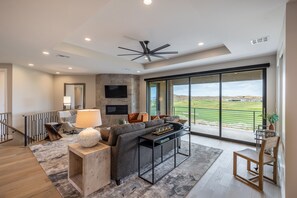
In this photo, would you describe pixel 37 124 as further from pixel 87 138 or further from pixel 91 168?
pixel 91 168

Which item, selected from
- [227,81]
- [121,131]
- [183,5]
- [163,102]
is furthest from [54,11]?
[163,102]

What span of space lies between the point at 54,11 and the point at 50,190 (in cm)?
277

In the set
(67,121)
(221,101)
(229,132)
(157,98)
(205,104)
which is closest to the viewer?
(221,101)

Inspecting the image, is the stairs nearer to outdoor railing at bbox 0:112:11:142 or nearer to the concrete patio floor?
outdoor railing at bbox 0:112:11:142

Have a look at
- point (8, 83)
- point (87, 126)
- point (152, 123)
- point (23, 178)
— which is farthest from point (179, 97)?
point (8, 83)

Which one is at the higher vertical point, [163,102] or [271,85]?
[271,85]

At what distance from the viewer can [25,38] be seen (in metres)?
2.89

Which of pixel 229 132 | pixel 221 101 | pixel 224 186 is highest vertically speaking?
pixel 221 101

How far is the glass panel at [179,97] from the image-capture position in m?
6.21

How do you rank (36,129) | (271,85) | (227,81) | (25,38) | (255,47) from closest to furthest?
(25,38) → (255,47) → (271,85) → (227,81) → (36,129)

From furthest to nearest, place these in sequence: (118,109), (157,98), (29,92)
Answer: (118,109) → (157,98) → (29,92)

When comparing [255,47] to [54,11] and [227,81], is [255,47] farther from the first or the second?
[54,11]

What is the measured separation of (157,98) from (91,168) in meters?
5.44

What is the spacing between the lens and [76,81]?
7.60 meters
